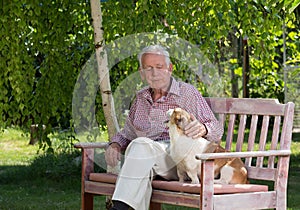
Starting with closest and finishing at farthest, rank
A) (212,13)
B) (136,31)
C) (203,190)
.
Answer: (203,190) → (136,31) → (212,13)

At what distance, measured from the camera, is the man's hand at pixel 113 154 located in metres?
4.02

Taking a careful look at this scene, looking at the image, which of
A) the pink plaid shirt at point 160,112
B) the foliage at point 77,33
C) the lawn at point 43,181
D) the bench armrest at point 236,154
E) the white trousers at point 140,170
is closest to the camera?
the bench armrest at point 236,154

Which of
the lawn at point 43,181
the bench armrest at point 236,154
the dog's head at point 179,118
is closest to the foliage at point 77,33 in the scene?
the lawn at point 43,181

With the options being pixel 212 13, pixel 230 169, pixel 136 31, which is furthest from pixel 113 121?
pixel 230 169

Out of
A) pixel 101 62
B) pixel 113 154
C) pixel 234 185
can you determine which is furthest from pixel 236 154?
pixel 101 62

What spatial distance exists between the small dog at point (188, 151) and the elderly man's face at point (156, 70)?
11.2 inches

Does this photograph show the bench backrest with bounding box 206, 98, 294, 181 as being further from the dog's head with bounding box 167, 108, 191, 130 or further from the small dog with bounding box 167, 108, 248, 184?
the dog's head with bounding box 167, 108, 191, 130

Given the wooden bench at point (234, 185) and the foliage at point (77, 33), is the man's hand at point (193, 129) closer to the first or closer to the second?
the wooden bench at point (234, 185)

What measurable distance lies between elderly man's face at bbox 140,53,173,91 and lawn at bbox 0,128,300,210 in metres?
1.63

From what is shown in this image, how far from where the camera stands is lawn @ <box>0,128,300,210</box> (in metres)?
5.68

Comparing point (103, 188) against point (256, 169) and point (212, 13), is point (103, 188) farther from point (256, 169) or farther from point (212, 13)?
point (212, 13)

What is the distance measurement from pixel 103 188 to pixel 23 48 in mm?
1370

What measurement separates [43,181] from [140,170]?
3365 millimetres

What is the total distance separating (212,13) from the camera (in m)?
5.01
